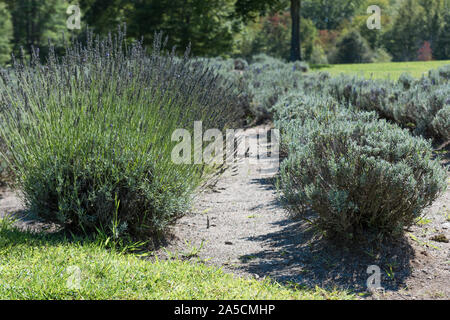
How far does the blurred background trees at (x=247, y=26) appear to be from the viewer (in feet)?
74.9

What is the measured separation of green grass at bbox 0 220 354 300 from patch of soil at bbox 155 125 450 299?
0.24m

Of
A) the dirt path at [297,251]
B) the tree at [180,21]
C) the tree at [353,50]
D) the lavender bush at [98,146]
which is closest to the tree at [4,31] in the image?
Answer: the tree at [180,21]

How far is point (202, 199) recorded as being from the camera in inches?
214

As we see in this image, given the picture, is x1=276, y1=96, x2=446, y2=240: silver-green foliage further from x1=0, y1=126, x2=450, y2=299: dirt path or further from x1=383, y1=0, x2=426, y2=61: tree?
Result: x1=383, y1=0, x2=426, y2=61: tree

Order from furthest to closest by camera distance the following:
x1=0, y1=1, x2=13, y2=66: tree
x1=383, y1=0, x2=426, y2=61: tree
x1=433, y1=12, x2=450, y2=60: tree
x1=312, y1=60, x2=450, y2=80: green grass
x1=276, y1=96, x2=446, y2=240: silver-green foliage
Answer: x1=383, y1=0, x2=426, y2=61: tree → x1=0, y1=1, x2=13, y2=66: tree → x1=433, y1=12, x2=450, y2=60: tree → x1=312, y1=60, x2=450, y2=80: green grass → x1=276, y1=96, x2=446, y2=240: silver-green foliage

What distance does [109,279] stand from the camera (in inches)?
120

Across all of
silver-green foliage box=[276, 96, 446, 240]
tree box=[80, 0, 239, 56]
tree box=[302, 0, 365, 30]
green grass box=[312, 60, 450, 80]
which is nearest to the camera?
silver-green foliage box=[276, 96, 446, 240]

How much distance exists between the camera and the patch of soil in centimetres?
336

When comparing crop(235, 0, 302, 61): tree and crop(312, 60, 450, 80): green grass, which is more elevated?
crop(235, 0, 302, 61): tree

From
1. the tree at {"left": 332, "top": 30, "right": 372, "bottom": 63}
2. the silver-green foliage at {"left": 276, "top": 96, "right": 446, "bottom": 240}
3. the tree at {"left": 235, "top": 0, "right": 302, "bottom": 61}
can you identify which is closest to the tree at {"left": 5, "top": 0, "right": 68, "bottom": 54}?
the tree at {"left": 235, "top": 0, "right": 302, "bottom": 61}

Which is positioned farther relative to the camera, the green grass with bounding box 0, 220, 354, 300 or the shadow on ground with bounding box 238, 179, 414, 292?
the shadow on ground with bounding box 238, 179, 414, 292

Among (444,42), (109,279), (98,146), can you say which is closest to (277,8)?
(444,42)

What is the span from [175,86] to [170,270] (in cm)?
189
